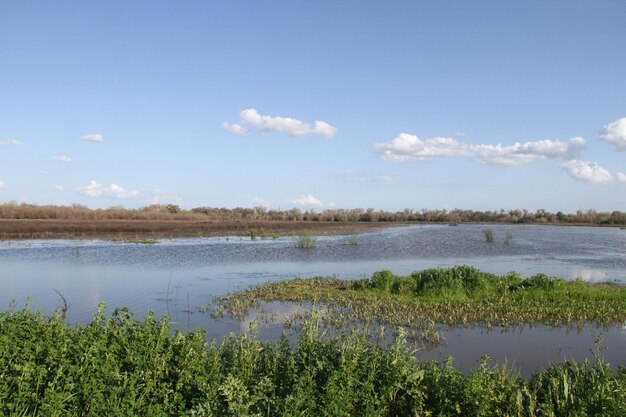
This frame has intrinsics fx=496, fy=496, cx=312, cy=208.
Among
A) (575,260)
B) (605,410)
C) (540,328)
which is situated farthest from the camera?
(575,260)

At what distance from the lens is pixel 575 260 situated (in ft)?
98.8

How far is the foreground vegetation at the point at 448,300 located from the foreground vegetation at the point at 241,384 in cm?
590

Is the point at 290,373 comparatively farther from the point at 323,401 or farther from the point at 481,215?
the point at 481,215

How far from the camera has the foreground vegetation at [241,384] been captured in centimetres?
549

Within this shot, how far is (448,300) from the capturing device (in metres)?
15.4

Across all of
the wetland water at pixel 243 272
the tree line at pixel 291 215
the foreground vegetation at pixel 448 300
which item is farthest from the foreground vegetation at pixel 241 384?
the tree line at pixel 291 215

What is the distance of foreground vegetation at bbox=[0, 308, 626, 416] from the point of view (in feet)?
18.0

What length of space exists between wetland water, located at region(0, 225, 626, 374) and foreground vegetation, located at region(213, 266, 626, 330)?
1065mm

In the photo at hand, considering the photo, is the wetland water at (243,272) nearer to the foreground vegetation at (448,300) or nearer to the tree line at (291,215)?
the foreground vegetation at (448,300)

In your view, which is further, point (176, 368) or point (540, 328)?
point (540, 328)

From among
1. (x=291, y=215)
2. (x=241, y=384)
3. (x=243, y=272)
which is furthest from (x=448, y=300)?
(x=291, y=215)

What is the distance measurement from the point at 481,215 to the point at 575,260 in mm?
90020

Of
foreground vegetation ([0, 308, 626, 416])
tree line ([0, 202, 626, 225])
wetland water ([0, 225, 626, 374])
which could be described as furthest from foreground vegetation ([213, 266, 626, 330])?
tree line ([0, 202, 626, 225])

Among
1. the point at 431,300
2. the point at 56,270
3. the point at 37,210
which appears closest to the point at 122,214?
the point at 37,210
